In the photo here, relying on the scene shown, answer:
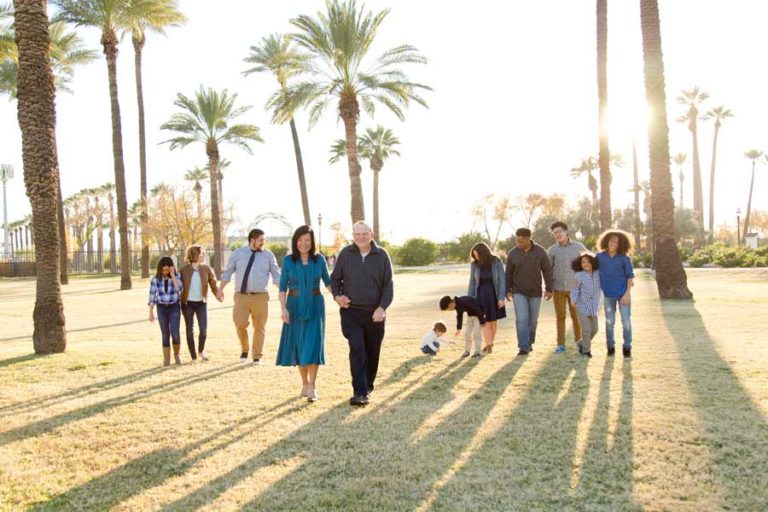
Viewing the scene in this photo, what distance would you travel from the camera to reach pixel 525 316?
9430 mm

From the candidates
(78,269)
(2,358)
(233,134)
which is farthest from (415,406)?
A: (78,269)

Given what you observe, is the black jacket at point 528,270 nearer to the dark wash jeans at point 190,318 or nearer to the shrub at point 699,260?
the dark wash jeans at point 190,318

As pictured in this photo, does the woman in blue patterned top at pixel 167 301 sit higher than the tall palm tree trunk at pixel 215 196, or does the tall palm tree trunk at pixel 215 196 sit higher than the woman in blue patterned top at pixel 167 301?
the tall palm tree trunk at pixel 215 196

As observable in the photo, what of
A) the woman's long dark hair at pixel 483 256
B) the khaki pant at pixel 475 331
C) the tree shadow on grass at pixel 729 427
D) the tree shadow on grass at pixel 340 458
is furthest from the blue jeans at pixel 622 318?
the tree shadow on grass at pixel 340 458

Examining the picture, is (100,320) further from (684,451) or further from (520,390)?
(684,451)

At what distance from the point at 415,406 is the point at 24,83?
8487 mm

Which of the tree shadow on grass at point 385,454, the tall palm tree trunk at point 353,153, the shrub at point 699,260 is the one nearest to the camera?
the tree shadow on grass at point 385,454

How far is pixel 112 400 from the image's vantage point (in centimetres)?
704

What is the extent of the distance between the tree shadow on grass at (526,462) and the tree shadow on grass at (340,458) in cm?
40

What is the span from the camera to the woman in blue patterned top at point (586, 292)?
8.82 metres

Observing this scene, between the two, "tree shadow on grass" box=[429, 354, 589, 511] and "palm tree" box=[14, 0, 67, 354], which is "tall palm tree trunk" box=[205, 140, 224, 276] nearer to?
"palm tree" box=[14, 0, 67, 354]

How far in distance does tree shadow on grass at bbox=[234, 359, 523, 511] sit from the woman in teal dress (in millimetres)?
949

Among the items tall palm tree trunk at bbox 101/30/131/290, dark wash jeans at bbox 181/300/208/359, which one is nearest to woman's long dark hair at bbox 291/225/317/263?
dark wash jeans at bbox 181/300/208/359

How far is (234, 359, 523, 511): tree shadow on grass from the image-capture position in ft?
13.3
